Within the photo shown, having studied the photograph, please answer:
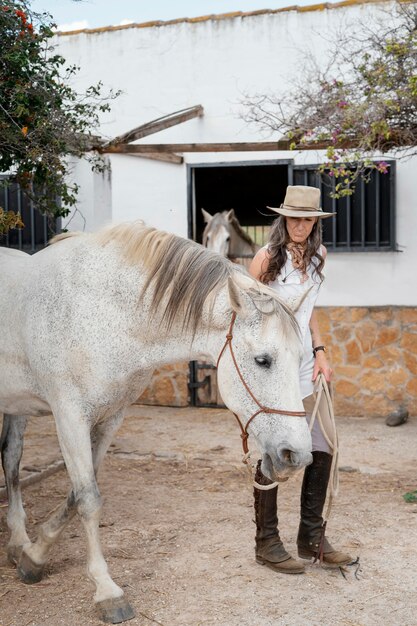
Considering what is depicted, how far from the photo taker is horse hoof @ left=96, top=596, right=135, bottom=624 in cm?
306

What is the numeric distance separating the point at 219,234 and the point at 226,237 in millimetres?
82

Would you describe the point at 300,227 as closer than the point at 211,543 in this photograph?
Yes

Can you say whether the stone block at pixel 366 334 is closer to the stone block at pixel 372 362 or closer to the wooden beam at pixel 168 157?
the stone block at pixel 372 362

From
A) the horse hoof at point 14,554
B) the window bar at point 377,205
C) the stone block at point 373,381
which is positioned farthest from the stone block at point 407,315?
the horse hoof at point 14,554

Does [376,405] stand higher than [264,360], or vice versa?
[264,360]

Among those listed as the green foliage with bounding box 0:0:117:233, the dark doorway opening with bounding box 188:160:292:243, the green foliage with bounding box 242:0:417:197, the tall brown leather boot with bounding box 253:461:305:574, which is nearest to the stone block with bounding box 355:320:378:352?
the green foliage with bounding box 242:0:417:197

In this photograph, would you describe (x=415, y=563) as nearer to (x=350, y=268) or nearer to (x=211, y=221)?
(x=350, y=268)

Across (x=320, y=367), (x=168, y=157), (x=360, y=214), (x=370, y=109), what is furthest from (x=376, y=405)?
(x=320, y=367)

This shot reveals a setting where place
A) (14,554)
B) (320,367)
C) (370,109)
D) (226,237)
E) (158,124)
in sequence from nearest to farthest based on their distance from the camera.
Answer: (320,367), (14,554), (370,109), (158,124), (226,237)

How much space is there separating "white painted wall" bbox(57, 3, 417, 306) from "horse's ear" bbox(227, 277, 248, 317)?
4661 mm

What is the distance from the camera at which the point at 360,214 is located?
7348mm

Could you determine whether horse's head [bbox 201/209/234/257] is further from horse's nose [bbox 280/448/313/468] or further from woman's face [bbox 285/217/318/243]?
horse's nose [bbox 280/448/313/468]

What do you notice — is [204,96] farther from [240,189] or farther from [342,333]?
[240,189]

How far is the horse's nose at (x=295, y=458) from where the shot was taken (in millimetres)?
2803
